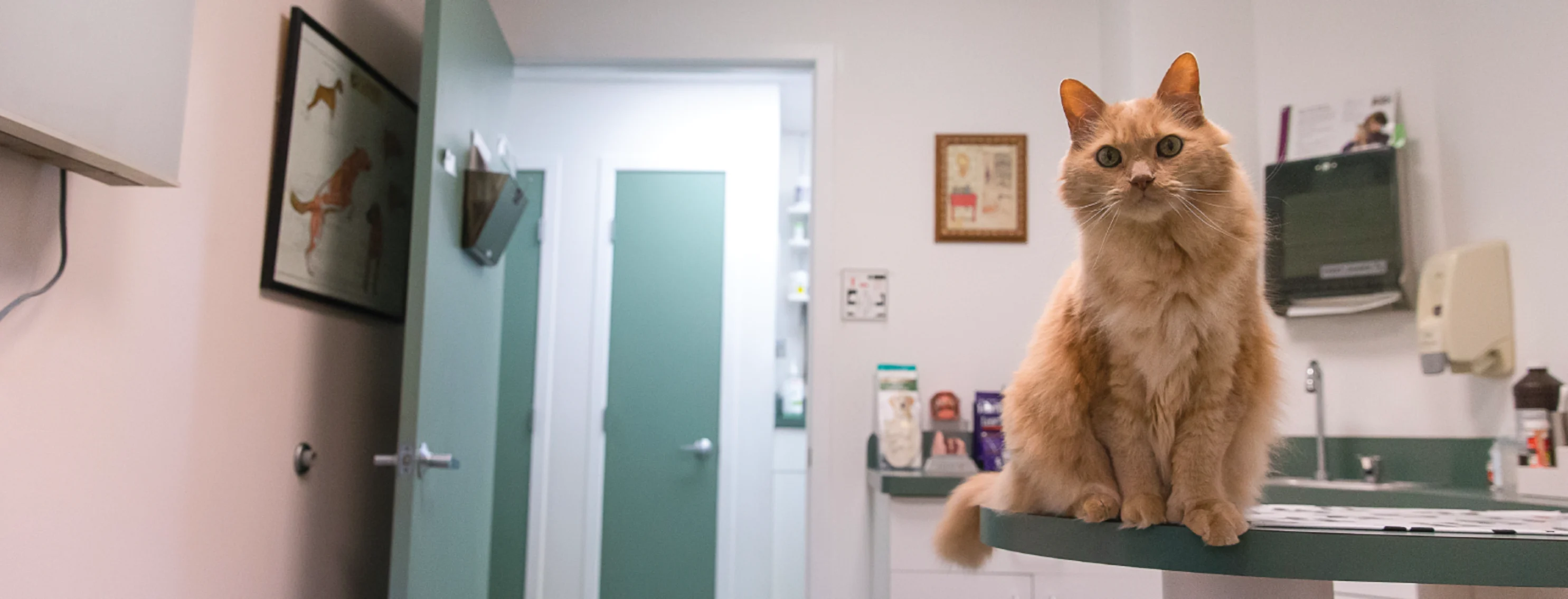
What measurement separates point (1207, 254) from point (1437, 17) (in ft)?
6.22

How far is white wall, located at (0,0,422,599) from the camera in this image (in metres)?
1.20

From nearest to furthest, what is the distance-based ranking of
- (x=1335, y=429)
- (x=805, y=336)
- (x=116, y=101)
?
(x=116, y=101) → (x=1335, y=429) → (x=805, y=336)

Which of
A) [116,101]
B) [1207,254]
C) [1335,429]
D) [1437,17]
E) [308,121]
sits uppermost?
[1437,17]

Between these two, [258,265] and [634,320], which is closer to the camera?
[258,265]

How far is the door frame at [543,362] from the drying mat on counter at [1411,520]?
286cm

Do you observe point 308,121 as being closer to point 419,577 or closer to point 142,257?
point 142,257

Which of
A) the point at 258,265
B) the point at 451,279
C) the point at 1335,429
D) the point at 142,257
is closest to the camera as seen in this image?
the point at 142,257

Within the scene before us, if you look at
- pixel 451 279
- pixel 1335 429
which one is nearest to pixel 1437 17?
pixel 1335 429

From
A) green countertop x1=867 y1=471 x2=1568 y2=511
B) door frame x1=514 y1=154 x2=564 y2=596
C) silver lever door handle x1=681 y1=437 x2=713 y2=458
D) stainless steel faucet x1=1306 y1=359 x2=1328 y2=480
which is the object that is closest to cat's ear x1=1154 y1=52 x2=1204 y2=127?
green countertop x1=867 y1=471 x2=1568 y2=511

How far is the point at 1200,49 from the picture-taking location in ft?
8.45

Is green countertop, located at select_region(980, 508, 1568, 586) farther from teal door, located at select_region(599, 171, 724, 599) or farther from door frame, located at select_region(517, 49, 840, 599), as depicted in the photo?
teal door, located at select_region(599, 171, 724, 599)

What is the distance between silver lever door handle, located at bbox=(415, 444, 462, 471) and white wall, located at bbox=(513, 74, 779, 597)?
1.57 m

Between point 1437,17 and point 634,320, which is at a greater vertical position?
point 1437,17

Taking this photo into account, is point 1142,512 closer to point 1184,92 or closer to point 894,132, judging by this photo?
point 1184,92
